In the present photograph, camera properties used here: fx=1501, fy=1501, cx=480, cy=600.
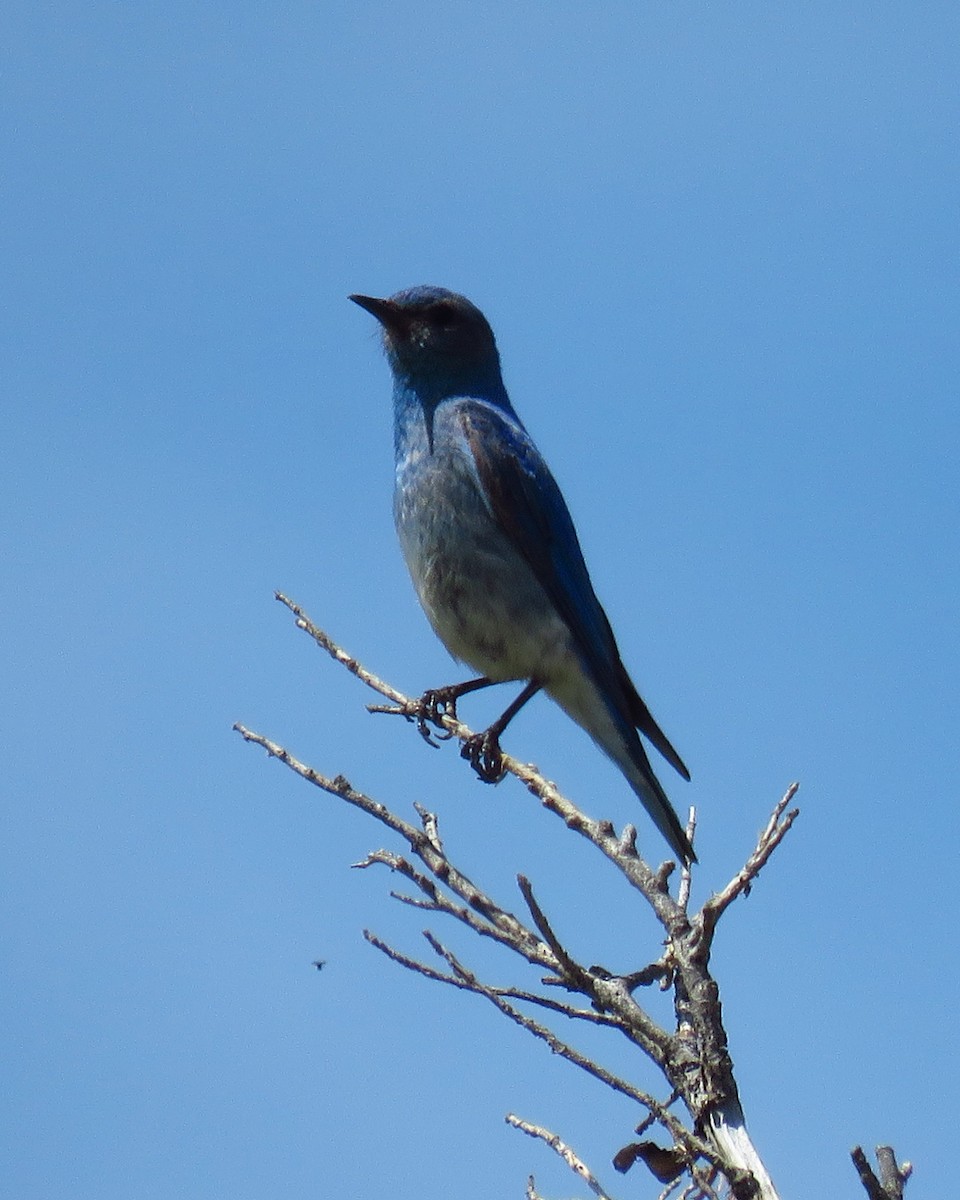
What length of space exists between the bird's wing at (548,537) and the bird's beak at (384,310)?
0.76 metres

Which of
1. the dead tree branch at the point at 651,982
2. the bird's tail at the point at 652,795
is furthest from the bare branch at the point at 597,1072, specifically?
the bird's tail at the point at 652,795

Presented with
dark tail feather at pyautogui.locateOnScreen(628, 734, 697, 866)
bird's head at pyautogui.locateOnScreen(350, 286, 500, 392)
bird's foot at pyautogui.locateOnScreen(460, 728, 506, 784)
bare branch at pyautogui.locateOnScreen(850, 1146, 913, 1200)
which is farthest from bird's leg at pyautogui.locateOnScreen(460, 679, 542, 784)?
bare branch at pyautogui.locateOnScreen(850, 1146, 913, 1200)

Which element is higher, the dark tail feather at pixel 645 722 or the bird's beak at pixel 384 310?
the bird's beak at pixel 384 310

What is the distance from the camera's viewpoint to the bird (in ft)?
24.1

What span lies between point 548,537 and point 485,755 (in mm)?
1351

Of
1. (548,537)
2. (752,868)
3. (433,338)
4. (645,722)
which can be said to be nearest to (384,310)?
(433,338)

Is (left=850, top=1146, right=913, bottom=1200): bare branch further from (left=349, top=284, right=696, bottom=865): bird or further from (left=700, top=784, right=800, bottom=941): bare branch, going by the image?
(left=349, top=284, right=696, bottom=865): bird

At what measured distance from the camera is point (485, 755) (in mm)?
6977

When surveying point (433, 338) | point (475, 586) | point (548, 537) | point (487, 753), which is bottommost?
point (487, 753)

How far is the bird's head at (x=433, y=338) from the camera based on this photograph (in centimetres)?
837

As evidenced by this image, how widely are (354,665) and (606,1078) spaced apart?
260 cm

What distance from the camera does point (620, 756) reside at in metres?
7.33

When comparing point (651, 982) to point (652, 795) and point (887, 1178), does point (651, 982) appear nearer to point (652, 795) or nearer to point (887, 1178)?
point (887, 1178)

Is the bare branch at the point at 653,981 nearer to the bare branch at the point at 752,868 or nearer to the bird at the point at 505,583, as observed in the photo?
the bare branch at the point at 752,868
